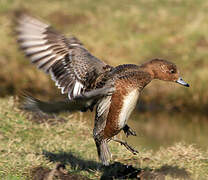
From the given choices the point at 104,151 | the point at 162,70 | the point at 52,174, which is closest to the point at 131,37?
the point at 162,70

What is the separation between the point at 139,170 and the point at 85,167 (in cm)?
67

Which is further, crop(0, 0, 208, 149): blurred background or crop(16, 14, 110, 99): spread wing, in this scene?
crop(0, 0, 208, 149): blurred background

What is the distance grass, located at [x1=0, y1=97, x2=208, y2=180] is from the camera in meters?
5.25

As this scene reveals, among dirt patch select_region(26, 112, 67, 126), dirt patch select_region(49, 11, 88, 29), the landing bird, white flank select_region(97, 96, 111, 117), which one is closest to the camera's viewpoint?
the landing bird

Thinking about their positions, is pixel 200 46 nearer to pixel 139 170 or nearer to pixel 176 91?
pixel 176 91

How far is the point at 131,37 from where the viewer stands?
13633mm

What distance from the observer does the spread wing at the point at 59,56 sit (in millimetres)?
5164

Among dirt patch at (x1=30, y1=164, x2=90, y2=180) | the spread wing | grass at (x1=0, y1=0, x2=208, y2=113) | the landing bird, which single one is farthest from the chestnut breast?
grass at (x1=0, y1=0, x2=208, y2=113)

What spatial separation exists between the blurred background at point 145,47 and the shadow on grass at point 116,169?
2630 mm

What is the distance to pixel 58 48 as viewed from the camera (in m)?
5.46

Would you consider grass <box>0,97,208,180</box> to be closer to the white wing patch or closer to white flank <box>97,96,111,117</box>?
white flank <box>97,96,111,117</box>

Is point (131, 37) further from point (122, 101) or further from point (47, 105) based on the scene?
point (47, 105)

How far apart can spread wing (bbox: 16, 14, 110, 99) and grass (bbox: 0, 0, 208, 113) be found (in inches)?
244

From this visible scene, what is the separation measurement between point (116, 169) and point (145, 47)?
8.06 metres
